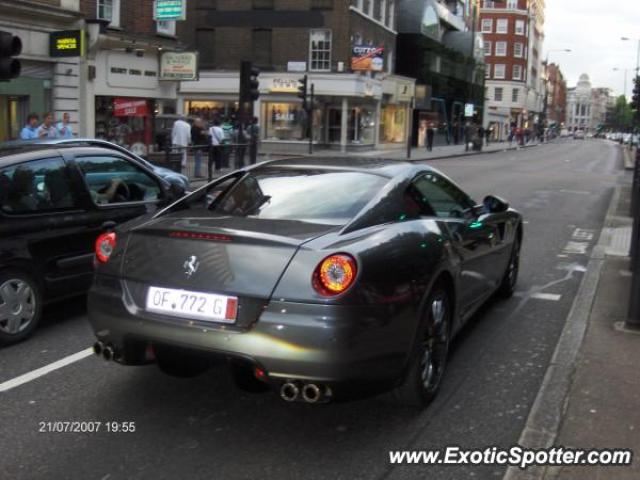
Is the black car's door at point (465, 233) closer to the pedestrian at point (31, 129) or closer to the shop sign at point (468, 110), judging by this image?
the pedestrian at point (31, 129)

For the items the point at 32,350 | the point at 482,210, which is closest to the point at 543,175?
the point at 482,210

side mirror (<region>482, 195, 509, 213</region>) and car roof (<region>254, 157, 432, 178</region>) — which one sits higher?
car roof (<region>254, 157, 432, 178</region>)

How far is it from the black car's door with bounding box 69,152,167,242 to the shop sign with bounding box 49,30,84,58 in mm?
12775

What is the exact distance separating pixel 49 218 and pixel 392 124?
41228 millimetres

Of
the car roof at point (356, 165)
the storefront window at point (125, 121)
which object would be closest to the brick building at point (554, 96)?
the storefront window at point (125, 121)

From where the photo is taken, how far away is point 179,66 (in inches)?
944

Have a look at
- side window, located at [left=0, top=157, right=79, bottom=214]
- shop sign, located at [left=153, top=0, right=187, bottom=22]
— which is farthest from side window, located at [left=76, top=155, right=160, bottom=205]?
shop sign, located at [left=153, top=0, right=187, bottom=22]

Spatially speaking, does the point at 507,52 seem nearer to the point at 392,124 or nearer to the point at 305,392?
the point at 392,124

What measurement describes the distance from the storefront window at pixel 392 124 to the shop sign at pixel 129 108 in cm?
2189

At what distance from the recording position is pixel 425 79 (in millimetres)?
49750

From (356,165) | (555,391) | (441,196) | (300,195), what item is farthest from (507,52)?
(555,391)

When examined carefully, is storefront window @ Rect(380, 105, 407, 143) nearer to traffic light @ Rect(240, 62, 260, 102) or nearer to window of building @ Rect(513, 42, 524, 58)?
traffic light @ Rect(240, 62, 260, 102)

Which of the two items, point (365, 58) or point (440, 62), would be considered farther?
point (440, 62)

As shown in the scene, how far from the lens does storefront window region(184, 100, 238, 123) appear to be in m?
39.7
